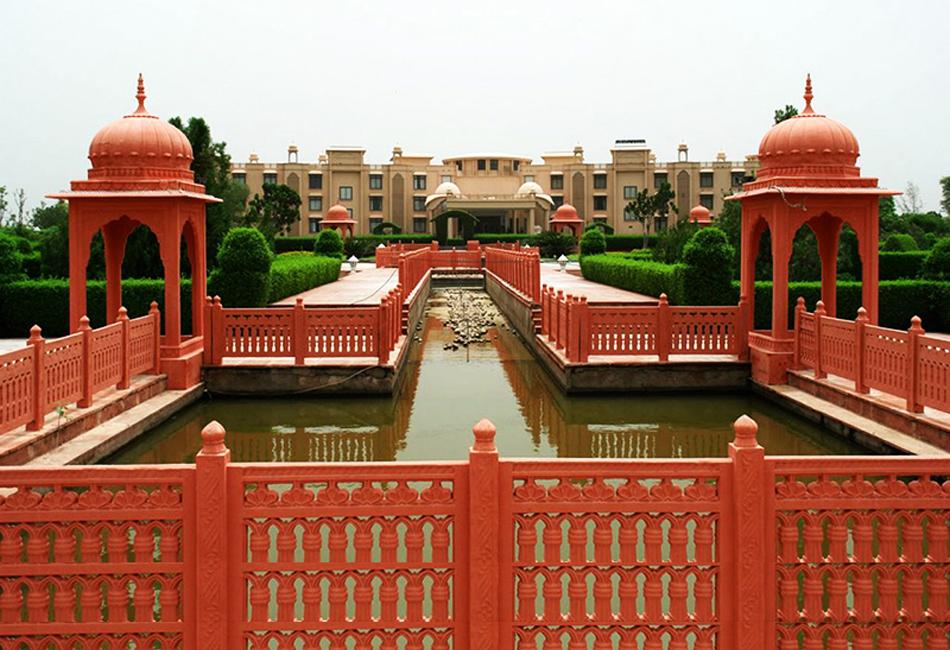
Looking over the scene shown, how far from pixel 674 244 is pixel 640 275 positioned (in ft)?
4.24

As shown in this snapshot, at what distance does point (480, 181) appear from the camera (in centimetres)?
6912

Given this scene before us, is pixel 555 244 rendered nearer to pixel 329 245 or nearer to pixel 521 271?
pixel 329 245

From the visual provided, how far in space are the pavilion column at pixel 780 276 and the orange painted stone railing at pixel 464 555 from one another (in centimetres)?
810

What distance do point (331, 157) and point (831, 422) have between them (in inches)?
2477

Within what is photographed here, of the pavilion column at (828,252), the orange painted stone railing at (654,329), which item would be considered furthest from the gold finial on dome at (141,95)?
the pavilion column at (828,252)

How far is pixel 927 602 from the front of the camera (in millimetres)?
3660

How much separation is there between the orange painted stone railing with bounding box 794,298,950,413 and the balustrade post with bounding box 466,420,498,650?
5.63 m

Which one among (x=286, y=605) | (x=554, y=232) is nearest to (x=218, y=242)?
(x=286, y=605)

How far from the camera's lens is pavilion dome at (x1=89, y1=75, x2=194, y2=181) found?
35.8 ft

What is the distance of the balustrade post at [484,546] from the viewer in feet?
11.4

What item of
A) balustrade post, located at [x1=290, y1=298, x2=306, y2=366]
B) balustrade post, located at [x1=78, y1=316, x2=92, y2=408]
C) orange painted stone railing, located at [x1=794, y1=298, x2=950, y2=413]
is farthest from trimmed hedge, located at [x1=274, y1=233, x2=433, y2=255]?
balustrade post, located at [x1=78, y1=316, x2=92, y2=408]

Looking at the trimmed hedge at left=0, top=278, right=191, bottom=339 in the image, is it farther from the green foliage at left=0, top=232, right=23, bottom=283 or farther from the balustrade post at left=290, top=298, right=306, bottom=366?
the balustrade post at left=290, top=298, right=306, bottom=366

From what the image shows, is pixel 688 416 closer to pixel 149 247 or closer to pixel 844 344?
pixel 844 344

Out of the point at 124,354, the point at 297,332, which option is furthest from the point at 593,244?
the point at 124,354
